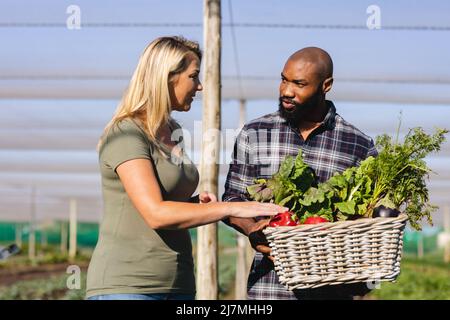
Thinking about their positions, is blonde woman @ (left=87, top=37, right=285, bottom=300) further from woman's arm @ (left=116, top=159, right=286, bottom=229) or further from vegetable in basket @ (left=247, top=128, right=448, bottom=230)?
vegetable in basket @ (left=247, top=128, right=448, bottom=230)

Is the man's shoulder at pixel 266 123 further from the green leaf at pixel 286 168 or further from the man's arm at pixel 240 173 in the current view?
the green leaf at pixel 286 168

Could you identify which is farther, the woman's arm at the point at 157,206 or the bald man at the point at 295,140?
the bald man at the point at 295,140

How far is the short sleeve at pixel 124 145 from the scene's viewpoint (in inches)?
97.4

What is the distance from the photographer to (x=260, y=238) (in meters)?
2.71

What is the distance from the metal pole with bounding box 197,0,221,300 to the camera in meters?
5.47

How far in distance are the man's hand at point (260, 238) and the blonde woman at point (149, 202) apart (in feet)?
0.31

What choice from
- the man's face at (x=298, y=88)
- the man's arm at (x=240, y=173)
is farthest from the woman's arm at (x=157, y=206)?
the man's face at (x=298, y=88)

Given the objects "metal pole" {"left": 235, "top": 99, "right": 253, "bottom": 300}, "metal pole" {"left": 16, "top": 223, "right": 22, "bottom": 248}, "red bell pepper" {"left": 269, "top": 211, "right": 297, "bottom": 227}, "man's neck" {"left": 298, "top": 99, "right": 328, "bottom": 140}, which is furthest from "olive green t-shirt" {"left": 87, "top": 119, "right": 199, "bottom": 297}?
"metal pole" {"left": 16, "top": 223, "right": 22, "bottom": 248}

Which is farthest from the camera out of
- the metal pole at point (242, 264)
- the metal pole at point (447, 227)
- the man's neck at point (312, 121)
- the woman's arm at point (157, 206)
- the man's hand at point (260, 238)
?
the metal pole at point (447, 227)

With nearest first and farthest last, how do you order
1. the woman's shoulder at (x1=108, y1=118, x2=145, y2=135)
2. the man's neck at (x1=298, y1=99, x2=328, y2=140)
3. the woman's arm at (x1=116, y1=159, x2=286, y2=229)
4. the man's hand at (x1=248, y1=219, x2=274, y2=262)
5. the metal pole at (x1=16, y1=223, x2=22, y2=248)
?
the woman's arm at (x1=116, y1=159, x2=286, y2=229)
the woman's shoulder at (x1=108, y1=118, x2=145, y2=135)
the man's hand at (x1=248, y1=219, x2=274, y2=262)
the man's neck at (x1=298, y1=99, x2=328, y2=140)
the metal pole at (x1=16, y1=223, x2=22, y2=248)

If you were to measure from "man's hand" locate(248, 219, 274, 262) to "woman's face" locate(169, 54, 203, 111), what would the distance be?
0.45 meters
